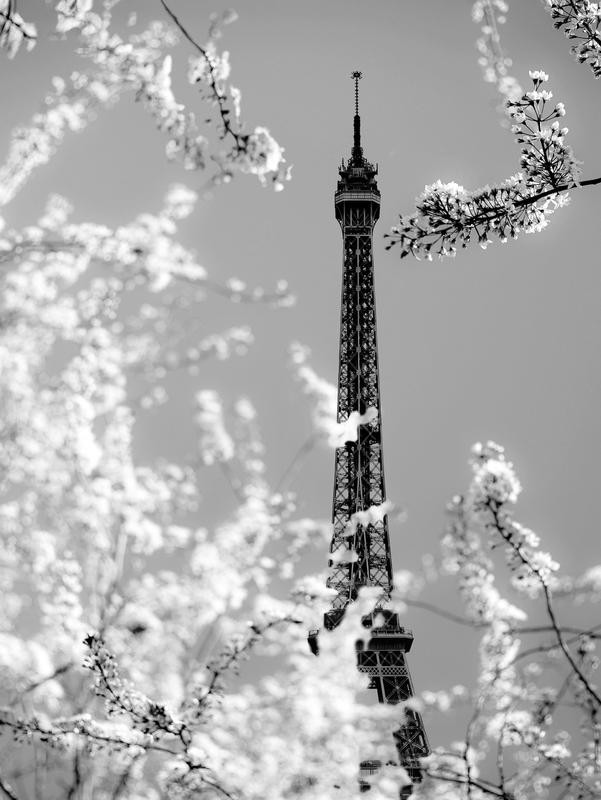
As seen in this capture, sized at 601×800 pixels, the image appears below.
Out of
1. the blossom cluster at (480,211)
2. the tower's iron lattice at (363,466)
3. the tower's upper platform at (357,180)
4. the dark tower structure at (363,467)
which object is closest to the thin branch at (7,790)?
the blossom cluster at (480,211)

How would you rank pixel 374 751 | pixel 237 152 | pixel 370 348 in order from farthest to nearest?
pixel 370 348 < pixel 374 751 < pixel 237 152

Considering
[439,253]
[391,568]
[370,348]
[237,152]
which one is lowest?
[237,152]

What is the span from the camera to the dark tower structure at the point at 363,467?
32.0 metres

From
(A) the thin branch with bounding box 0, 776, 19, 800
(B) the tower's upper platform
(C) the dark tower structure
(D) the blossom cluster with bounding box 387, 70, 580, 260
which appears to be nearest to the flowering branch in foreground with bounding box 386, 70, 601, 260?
(D) the blossom cluster with bounding box 387, 70, 580, 260

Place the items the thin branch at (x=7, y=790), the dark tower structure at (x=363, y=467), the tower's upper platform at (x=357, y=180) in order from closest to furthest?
the thin branch at (x=7, y=790), the dark tower structure at (x=363, y=467), the tower's upper platform at (x=357, y=180)

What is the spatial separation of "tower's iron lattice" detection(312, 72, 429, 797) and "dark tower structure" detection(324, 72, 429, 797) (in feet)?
0.16

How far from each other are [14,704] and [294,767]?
2.61m

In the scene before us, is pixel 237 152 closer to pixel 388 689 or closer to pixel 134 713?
pixel 134 713

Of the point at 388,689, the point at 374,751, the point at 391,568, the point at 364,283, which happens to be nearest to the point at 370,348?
the point at 364,283

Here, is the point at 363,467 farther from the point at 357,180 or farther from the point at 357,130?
the point at 357,130

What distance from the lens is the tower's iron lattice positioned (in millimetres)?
32031

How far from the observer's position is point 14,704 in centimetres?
557

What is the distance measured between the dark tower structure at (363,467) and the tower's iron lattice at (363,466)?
0.05 meters

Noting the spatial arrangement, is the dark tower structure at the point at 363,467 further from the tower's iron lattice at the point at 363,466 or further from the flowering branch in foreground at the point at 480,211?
the flowering branch in foreground at the point at 480,211
